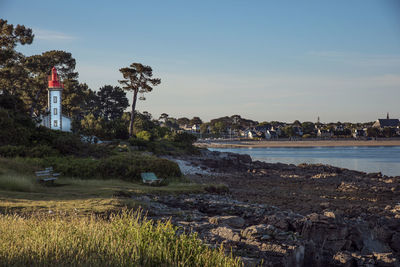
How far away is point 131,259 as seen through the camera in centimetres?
557

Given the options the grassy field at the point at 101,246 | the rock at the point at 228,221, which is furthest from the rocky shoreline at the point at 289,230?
the grassy field at the point at 101,246

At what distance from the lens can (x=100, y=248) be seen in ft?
20.0

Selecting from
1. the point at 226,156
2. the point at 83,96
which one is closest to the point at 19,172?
the point at 226,156

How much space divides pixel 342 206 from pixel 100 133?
31.6m

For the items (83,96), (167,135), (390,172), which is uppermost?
(83,96)

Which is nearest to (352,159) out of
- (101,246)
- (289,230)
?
(289,230)

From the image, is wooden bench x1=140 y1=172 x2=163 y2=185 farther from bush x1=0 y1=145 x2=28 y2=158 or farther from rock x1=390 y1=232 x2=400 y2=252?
rock x1=390 y1=232 x2=400 y2=252

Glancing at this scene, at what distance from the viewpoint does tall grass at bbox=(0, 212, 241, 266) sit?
219 inches

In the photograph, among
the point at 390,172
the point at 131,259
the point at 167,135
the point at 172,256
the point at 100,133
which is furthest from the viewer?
the point at 167,135

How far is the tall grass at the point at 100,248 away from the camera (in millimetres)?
5566

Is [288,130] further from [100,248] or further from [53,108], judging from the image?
[100,248]

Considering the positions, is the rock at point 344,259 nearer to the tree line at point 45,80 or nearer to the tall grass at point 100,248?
the tall grass at point 100,248

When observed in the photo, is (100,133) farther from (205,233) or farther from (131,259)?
(131,259)

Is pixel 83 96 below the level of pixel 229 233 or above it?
above
